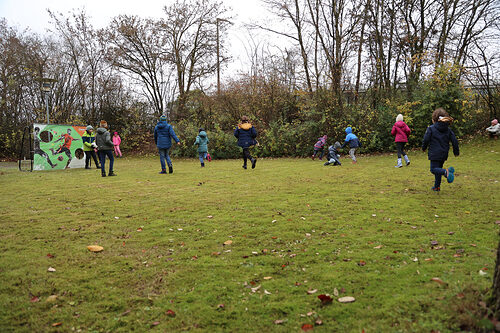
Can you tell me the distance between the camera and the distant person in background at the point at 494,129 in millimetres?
16719

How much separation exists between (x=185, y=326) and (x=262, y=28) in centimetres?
2387

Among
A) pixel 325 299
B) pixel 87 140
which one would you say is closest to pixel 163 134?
pixel 87 140

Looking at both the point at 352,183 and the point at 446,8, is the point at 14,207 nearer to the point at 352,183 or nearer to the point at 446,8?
the point at 352,183

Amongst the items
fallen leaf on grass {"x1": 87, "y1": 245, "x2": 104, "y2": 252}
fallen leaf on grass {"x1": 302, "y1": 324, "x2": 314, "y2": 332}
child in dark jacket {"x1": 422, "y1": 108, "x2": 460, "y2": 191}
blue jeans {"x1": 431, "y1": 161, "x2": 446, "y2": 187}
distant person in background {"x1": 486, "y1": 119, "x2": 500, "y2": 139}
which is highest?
distant person in background {"x1": 486, "y1": 119, "x2": 500, "y2": 139}

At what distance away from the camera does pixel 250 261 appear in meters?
3.79

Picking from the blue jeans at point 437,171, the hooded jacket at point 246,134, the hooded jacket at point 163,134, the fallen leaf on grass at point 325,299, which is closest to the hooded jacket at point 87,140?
the hooded jacket at point 163,134

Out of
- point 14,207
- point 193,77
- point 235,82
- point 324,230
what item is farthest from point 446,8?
point 14,207

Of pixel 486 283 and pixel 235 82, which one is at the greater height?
pixel 235 82

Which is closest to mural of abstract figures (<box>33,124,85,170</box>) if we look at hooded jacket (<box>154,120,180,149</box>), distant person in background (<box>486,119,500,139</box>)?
hooded jacket (<box>154,120,180,149</box>)

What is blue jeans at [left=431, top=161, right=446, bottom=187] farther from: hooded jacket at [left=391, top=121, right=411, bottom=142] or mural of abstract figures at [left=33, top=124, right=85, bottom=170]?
mural of abstract figures at [left=33, top=124, right=85, bottom=170]

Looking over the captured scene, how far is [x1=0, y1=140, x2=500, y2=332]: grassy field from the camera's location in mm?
2611

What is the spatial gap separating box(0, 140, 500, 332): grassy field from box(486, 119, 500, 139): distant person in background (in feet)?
38.8

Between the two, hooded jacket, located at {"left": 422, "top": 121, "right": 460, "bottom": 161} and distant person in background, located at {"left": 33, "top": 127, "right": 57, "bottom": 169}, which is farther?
distant person in background, located at {"left": 33, "top": 127, "right": 57, "bottom": 169}

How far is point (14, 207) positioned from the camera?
6.77 metres
